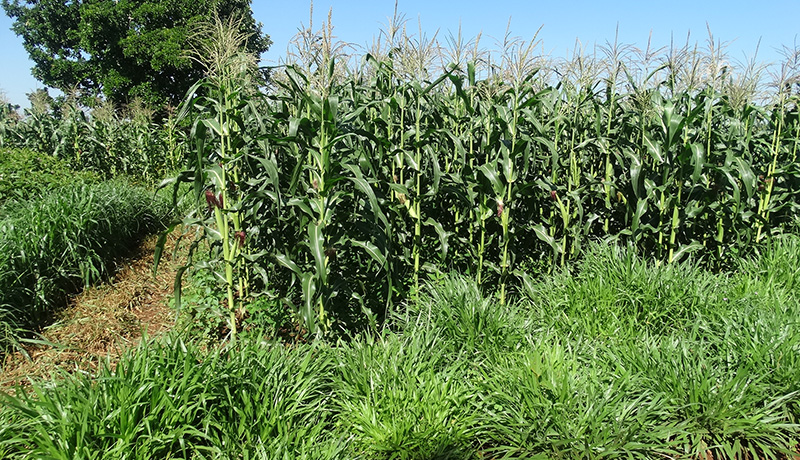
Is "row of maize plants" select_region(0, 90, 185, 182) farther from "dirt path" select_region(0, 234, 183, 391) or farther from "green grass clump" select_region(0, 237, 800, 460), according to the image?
"green grass clump" select_region(0, 237, 800, 460)

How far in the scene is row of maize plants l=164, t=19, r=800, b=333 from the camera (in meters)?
3.09

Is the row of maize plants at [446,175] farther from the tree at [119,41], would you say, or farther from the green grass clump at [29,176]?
the tree at [119,41]

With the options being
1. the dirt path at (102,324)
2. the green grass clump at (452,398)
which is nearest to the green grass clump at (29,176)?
the dirt path at (102,324)

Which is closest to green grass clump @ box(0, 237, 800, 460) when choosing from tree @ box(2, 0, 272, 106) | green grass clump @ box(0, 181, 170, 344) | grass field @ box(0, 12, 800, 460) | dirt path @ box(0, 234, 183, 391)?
grass field @ box(0, 12, 800, 460)

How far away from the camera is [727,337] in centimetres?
292

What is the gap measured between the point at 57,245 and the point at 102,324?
1.10m

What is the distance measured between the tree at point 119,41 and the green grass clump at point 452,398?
20.8 meters

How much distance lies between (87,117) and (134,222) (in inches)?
220

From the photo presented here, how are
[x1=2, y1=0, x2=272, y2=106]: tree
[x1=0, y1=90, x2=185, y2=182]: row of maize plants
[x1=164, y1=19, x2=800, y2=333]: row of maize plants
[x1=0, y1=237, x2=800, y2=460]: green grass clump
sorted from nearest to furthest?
1. [x1=0, y1=237, x2=800, y2=460]: green grass clump
2. [x1=164, y1=19, x2=800, y2=333]: row of maize plants
3. [x1=0, y1=90, x2=185, y2=182]: row of maize plants
4. [x1=2, y1=0, x2=272, y2=106]: tree

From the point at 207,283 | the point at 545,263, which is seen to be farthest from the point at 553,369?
the point at 207,283

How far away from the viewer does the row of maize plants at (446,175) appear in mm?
3090

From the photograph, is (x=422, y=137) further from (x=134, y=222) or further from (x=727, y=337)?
(x=134, y=222)

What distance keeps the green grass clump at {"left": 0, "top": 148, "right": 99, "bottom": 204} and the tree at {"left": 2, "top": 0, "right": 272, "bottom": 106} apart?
1510cm

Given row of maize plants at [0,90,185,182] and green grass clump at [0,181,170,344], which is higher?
row of maize plants at [0,90,185,182]
